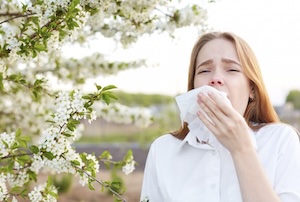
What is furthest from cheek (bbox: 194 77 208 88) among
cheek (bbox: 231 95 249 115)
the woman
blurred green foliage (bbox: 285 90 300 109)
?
blurred green foliage (bbox: 285 90 300 109)

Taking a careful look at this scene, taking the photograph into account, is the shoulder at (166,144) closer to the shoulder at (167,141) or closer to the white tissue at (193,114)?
the shoulder at (167,141)

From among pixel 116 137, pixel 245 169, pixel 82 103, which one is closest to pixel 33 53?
pixel 82 103

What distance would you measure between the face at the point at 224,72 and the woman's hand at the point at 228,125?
0.14 metres

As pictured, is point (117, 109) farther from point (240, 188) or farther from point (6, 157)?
point (240, 188)

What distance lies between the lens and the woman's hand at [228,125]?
70.1 inches

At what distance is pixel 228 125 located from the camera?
5.83ft

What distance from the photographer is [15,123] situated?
441 centimetres

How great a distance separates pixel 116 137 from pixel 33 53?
27.3 m

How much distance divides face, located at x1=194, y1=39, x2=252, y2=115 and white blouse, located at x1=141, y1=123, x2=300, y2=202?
0.15 meters

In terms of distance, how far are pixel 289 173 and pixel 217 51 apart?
511 millimetres

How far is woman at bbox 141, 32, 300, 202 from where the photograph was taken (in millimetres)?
1785

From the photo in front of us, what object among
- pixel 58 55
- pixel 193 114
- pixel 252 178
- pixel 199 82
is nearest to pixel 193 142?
pixel 193 114

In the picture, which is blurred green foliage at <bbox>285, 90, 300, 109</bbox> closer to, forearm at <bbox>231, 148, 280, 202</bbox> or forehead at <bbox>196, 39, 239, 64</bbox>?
forehead at <bbox>196, 39, 239, 64</bbox>

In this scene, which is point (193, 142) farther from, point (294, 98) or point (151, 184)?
point (294, 98)
